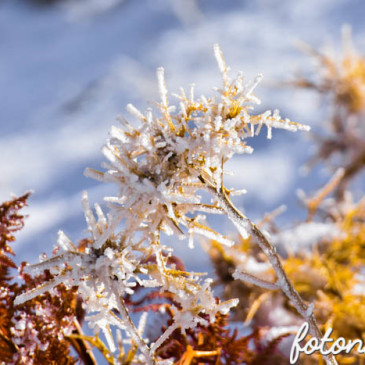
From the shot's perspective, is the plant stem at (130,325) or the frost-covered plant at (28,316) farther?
the frost-covered plant at (28,316)

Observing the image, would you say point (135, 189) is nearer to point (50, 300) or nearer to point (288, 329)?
point (50, 300)

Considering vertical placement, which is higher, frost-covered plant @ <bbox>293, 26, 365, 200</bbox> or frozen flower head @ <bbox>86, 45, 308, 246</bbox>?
frost-covered plant @ <bbox>293, 26, 365, 200</bbox>

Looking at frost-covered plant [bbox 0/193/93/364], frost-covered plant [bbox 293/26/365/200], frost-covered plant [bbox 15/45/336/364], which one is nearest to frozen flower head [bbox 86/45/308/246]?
frost-covered plant [bbox 15/45/336/364]

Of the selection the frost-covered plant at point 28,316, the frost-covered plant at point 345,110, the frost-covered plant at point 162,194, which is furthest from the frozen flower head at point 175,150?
the frost-covered plant at point 345,110

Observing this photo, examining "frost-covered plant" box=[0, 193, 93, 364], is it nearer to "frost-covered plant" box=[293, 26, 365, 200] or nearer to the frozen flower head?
the frozen flower head

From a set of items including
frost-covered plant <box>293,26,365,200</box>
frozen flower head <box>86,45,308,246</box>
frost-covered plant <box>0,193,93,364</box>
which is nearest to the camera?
frozen flower head <box>86,45,308,246</box>

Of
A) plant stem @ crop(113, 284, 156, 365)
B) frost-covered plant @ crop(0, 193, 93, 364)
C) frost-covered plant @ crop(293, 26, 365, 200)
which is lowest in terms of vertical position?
plant stem @ crop(113, 284, 156, 365)

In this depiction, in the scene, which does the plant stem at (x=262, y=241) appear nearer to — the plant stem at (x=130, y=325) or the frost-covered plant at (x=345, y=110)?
the plant stem at (x=130, y=325)

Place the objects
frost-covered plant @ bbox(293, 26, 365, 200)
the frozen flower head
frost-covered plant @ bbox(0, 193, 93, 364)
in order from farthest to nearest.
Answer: frost-covered plant @ bbox(293, 26, 365, 200), frost-covered plant @ bbox(0, 193, 93, 364), the frozen flower head
